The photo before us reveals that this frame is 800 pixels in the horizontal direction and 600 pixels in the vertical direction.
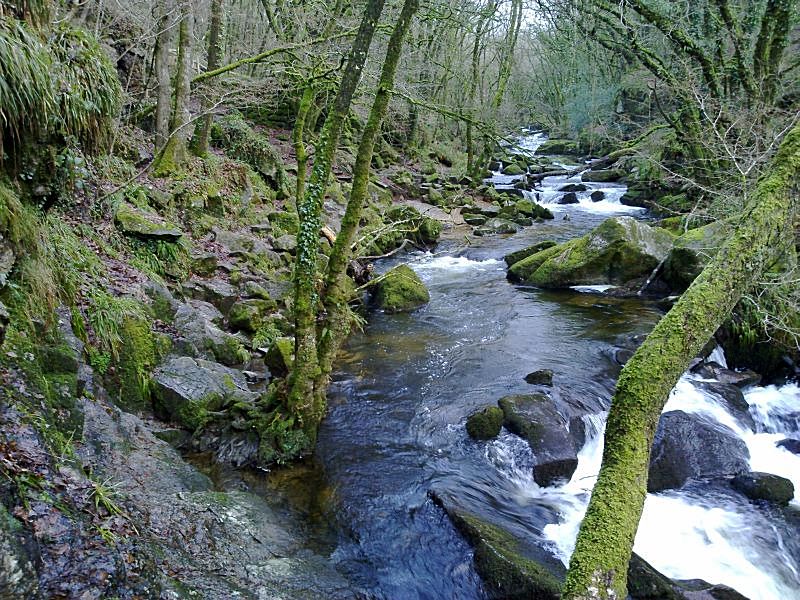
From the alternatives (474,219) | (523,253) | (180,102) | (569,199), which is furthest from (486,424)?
(569,199)

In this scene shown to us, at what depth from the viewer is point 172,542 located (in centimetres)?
362

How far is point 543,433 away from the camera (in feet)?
22.5

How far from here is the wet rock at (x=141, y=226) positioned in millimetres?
8520

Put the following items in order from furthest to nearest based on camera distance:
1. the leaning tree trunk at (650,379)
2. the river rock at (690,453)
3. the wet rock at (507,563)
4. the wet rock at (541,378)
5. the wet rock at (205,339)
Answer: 1. the wet rock at (541,378)
2. the wet rock at (205,339)
3. the river rock at (690,453)
4. the wet rock at (507,563)
5. the leaning tree trunk at (650,379)

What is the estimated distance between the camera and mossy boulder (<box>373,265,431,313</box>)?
463 inches

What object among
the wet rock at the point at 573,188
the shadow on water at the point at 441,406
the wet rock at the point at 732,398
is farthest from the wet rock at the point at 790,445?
the wet rock at the point at 573,188

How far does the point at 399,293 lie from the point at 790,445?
294 inches

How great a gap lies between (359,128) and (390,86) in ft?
62.5

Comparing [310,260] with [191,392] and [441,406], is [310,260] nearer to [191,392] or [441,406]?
[191,392]

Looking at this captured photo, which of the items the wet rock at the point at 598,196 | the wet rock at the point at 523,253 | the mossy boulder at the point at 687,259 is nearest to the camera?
the mossy boulder at the point at 687,259

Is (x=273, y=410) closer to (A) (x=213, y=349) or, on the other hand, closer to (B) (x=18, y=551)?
(A) (x=213, y=349)

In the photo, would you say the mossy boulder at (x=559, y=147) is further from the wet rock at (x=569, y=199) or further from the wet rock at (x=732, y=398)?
the wet rock at (x=732, y=398)

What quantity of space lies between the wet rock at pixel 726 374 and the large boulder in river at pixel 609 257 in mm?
4206

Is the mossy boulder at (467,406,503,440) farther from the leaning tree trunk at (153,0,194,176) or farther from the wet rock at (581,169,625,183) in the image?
the wet rock at (581,169,625,183)
